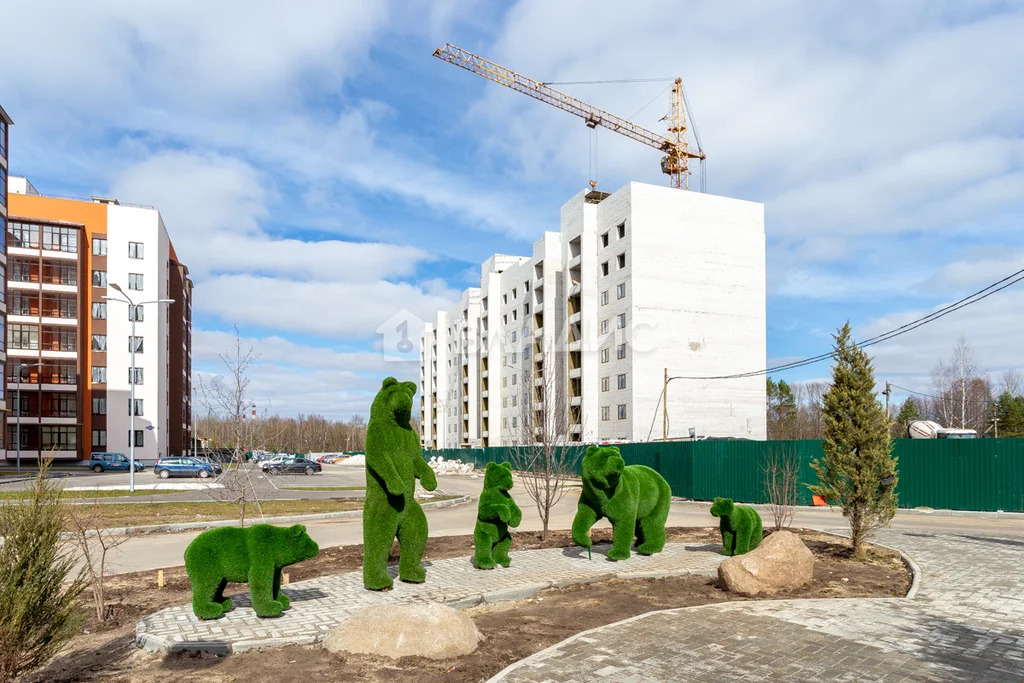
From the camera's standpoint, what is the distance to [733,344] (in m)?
52.3

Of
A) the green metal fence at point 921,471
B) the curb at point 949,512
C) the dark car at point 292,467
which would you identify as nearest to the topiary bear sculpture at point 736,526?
the green metal fence at point 921,471

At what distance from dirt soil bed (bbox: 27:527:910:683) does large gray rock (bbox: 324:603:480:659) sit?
0.11 meters

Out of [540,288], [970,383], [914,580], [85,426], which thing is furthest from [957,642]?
[970,383]

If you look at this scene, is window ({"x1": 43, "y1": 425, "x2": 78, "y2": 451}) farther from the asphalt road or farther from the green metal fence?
the green metal fence

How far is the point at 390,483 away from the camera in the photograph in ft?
29.3

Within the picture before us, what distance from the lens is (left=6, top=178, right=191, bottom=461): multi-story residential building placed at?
56.4 meters

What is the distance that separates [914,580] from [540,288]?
54354 millimetres

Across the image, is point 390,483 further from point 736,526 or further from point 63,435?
point 63,435

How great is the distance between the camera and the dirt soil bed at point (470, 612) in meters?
6.20

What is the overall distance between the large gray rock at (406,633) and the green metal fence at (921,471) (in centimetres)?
1606

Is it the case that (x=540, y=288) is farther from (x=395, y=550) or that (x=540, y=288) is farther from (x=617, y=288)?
(x=395, y=550)

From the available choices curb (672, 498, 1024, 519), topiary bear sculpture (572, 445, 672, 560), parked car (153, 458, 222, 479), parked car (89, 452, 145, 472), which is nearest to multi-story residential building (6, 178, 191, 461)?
parked car (89, 452, 145, 472)

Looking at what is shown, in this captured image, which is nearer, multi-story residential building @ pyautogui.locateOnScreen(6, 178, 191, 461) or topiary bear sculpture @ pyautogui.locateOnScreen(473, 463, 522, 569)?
topiary bear sculpture @ pyautogui.locateOnScreen(473, 463, 522, 569)

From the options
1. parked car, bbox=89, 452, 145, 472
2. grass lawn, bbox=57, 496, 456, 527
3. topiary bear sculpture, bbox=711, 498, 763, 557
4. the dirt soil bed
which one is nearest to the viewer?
the dirt soil bed
